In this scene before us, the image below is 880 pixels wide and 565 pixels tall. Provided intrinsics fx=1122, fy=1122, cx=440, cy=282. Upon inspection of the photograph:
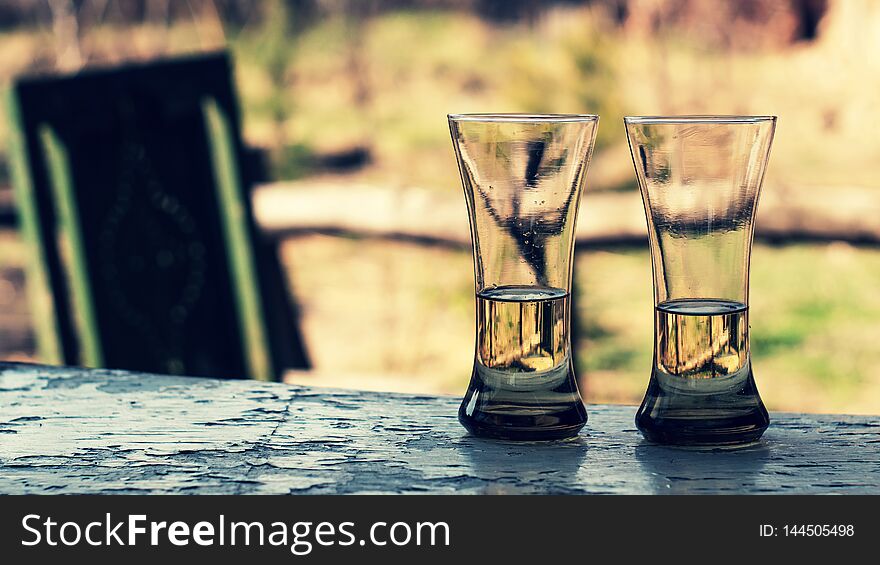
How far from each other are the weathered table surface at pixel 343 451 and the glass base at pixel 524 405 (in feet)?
0.04

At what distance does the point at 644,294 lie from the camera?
461 centimetres

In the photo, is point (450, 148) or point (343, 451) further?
point (450, 148)

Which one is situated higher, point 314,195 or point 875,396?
point 314,195

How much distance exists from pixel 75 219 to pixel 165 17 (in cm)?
459

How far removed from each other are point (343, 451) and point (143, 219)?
1.56 meters

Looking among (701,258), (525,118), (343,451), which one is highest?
(525,118)

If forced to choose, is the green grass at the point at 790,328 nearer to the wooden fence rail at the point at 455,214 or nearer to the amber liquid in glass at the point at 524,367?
the wooden fence rail at the point at 455,214

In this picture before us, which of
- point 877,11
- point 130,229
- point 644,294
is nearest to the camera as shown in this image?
point 130,229

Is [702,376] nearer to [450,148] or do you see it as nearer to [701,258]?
[701,258]

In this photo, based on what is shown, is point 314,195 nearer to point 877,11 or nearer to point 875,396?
point 875,396

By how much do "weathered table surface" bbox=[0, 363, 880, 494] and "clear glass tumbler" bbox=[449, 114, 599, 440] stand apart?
56 millimetres

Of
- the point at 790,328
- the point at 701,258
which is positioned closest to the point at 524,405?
the point at 701,258

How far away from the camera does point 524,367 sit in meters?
0.77

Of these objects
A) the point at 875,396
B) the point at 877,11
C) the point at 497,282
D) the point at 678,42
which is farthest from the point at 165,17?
the point at 497,282
